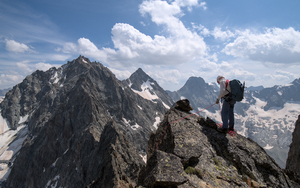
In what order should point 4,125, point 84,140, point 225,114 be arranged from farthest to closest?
point 4,125, point 84,140, point 225,114

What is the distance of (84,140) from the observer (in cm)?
7806

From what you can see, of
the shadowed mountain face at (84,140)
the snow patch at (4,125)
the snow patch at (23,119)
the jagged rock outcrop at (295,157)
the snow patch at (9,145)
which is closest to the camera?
the jagged rock outcrop at (295,157)

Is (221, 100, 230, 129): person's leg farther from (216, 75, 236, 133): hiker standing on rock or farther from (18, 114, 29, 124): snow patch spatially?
(18, 114, 29, 124): snow patch

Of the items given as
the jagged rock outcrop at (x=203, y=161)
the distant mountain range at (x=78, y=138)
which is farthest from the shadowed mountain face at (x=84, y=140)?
the jagged rock outcrop at (x=203, y=161)

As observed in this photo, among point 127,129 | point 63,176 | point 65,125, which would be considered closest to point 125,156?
point 63,176

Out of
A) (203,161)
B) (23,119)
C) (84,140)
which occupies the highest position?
(203,161)

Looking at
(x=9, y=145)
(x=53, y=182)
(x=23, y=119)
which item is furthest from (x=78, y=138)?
(x=23, y=119)

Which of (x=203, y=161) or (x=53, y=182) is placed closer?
(x=203, y=161)

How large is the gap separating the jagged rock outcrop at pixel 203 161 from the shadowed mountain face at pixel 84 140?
19692 mm

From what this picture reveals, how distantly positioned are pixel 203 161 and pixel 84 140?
81284mm

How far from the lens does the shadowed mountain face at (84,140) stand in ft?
179

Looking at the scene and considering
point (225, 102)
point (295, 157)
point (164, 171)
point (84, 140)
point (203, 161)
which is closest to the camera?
point (164, 171)

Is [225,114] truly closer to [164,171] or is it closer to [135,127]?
[164,171]

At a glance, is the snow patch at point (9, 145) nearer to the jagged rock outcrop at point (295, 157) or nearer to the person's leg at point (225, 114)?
the person's leg at point (225, 114)
